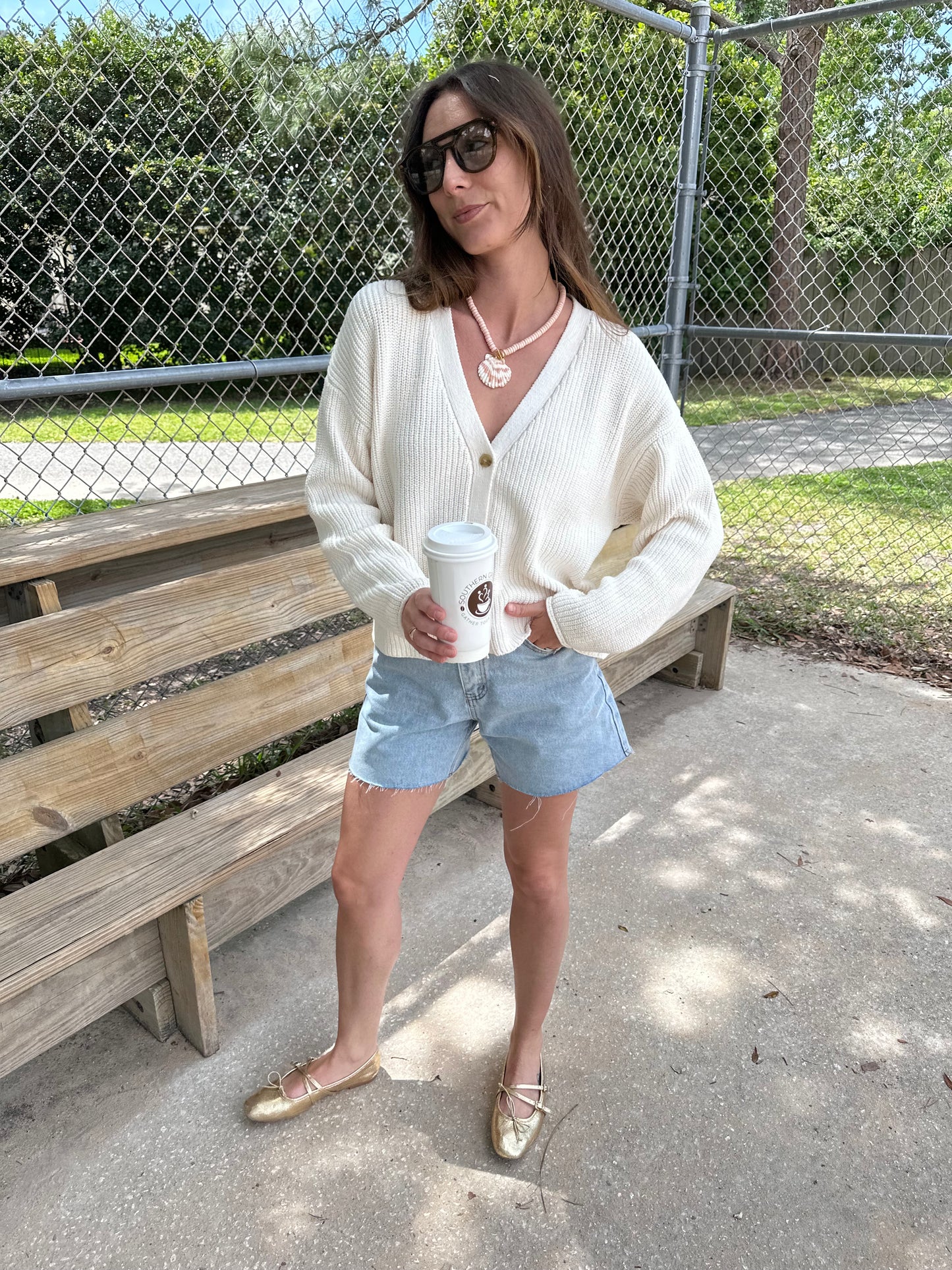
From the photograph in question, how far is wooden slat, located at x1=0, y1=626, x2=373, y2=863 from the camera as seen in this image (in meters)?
2.10

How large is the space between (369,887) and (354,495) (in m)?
0.73

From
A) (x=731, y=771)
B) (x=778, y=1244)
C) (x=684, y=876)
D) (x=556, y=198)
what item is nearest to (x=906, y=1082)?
(x=778, y=1244)

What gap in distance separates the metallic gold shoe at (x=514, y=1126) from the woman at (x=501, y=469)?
22.7 inches

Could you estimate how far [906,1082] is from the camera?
208cm

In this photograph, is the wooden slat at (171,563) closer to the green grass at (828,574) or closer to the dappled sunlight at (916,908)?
the green grass at (828,574)

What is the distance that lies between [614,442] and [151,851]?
53.5 inches

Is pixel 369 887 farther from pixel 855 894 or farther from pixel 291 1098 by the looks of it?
pixel 855 894

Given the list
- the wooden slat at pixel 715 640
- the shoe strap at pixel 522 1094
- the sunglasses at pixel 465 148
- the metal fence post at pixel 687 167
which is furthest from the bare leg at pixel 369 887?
the metal fence post at pixel 687 167

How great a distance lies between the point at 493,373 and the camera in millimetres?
1564

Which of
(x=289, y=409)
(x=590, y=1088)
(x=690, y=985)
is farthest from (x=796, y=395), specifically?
(x=590, y=1088)

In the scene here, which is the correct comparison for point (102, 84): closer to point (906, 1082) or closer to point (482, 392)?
point (482, 392)

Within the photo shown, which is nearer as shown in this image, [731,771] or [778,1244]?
[778,1244]

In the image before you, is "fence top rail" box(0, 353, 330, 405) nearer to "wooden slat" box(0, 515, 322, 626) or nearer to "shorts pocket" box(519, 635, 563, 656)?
"wooden slat" box(0, 515, 322, 626)

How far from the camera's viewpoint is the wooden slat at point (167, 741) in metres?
2.10
